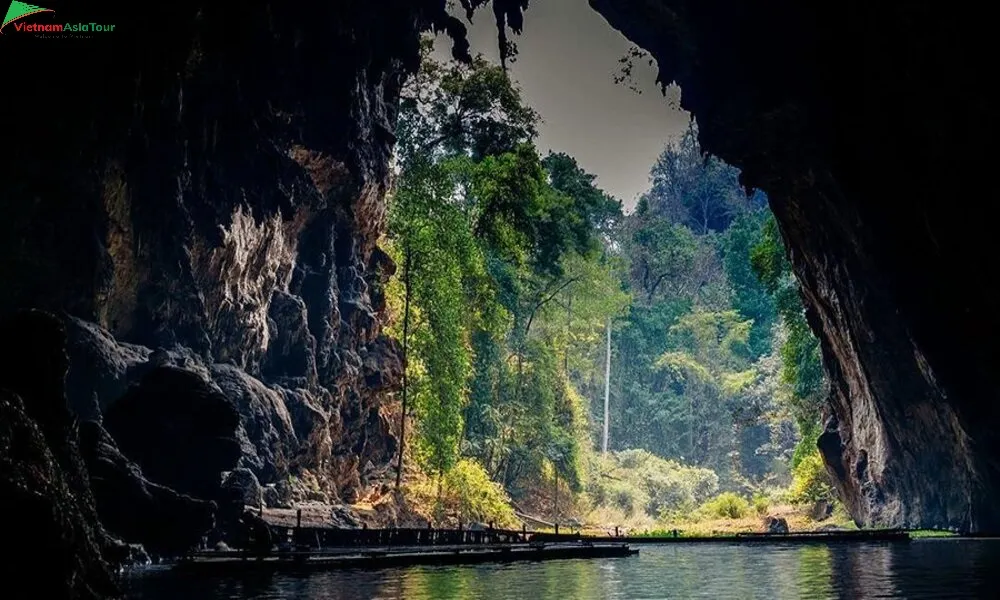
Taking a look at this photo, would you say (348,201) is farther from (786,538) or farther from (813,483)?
(813,483)

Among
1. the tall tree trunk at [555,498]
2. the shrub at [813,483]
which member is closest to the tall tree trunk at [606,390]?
the tall tree trunk at [555,498]

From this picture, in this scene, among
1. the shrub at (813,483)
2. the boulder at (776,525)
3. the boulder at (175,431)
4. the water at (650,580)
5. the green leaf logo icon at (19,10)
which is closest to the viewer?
the water at (650,580)

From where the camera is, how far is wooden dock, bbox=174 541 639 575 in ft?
62.7

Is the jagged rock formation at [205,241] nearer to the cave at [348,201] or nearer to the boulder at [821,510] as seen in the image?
the cave at [348,201]

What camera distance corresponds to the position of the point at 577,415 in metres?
62.8

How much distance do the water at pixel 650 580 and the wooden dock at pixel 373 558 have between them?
30.7 inches

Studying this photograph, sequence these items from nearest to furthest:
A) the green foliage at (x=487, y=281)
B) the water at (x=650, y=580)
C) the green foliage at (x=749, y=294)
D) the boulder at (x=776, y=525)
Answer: the water at (x=650, y=580) < the green foliage at (x=487, y=281) < the boulder at (x=776, y=525) < the green foliage at (x=749, y=294)

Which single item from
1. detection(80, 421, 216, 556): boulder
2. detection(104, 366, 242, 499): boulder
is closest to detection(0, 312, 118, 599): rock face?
detection(80, 421, 216, 556): boulder

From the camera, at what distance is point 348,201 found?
3791 centimetres

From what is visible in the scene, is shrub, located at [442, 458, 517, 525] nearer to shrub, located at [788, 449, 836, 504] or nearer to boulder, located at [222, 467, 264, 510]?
boulder, located at [222, 467, 264, 510]

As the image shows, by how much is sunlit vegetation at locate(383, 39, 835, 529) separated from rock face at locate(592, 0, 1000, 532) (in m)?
12.2

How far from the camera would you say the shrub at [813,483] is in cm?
5200

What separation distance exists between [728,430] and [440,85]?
42771 mm

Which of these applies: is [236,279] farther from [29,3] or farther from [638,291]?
[638,291]
